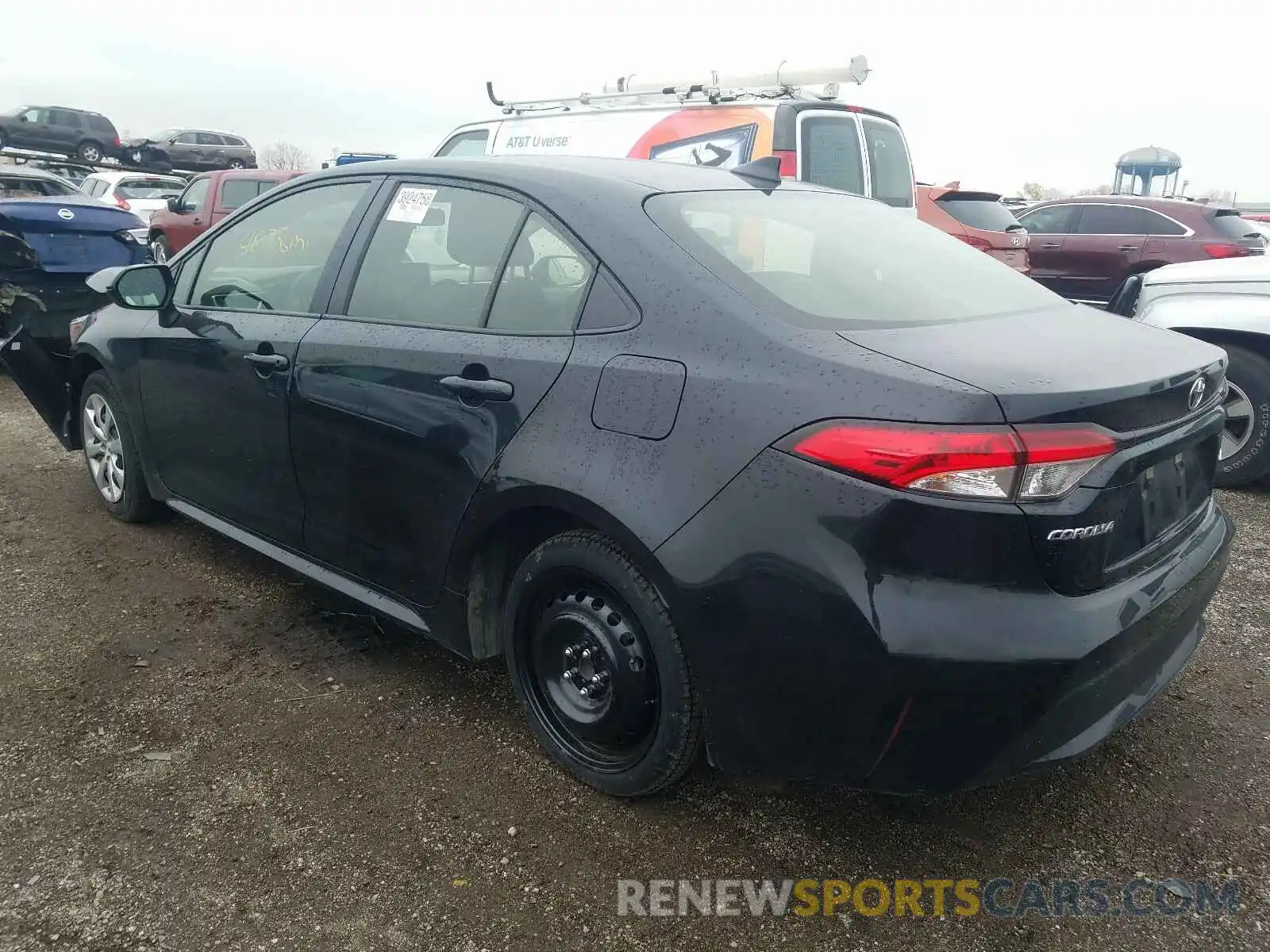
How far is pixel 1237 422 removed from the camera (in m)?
4.96

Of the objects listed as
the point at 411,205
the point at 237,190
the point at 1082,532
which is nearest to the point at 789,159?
the point at 411,205

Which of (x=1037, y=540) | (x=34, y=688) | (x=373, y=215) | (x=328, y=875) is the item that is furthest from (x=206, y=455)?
(x=1037, y=540)

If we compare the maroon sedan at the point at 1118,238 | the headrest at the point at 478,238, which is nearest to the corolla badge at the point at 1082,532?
the headrest at the point at 478,238

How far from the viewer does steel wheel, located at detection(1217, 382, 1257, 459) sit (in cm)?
485

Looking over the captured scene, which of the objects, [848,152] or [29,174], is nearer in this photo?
[848,152]

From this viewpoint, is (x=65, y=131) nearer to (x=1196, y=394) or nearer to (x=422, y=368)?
(x=422, y=368)

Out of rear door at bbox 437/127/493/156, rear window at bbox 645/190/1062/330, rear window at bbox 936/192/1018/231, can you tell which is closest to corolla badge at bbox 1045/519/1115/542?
rear window at bbox 645/190/1062/330

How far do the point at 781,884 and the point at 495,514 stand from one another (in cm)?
113

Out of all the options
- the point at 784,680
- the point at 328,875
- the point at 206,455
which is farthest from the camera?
the point at 206,455

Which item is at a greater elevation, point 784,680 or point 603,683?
point 784,680

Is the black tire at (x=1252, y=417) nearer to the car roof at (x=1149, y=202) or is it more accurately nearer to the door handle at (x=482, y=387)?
the door handle at (x=482, y=387)

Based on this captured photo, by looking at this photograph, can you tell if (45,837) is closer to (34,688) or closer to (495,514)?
(34,688)

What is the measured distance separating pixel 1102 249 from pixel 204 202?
1141 cm

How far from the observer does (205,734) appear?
8.71 feet
